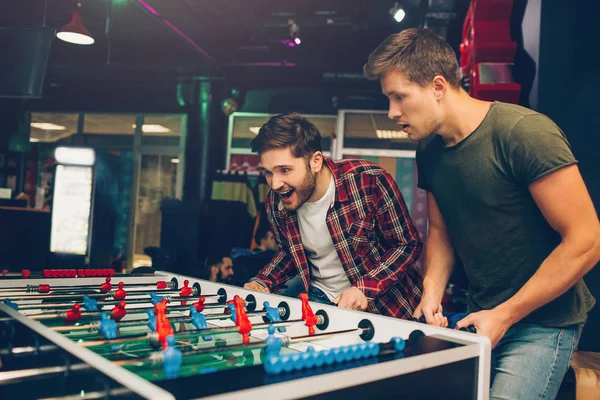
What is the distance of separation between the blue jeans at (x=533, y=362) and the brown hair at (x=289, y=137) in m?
1.24

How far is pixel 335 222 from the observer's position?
2523mm

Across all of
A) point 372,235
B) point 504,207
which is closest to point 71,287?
point 372,235

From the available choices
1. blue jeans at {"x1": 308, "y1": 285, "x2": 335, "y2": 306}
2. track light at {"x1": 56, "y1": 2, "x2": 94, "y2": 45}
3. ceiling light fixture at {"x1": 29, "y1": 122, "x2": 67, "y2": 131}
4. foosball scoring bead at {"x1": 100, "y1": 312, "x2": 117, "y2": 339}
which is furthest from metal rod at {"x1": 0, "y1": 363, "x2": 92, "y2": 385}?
ceiling light fixture at {"x1": 29, "y1": 122, "x2": 67, "y2": 131}

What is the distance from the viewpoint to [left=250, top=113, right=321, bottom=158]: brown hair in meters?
2.50

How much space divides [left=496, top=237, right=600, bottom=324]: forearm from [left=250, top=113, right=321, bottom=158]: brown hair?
1250mm

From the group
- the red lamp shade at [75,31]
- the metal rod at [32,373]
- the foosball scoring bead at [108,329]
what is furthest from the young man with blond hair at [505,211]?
the red lamp shade at [75,31]

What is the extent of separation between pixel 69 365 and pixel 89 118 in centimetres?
930

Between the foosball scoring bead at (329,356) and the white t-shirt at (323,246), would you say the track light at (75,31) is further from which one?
the foosball scoring bead at (329,356)

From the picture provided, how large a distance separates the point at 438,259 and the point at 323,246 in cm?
68

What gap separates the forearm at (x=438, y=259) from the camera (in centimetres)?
201

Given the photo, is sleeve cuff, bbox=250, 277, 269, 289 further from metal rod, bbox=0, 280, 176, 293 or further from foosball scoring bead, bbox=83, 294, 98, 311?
foosball scoring bead, bbox=83, 294, 98, 311

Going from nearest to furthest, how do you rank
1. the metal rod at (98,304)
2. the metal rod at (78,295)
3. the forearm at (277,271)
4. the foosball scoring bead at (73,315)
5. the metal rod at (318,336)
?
the metal rod at (318,336) → the foosball scoring bead at (73,315) → the metal rod at (98,304) → the metal rod at (78,295) → the forearm at (277,271)

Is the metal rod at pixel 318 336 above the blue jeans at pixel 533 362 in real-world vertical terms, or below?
above

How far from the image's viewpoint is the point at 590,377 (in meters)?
2.25
